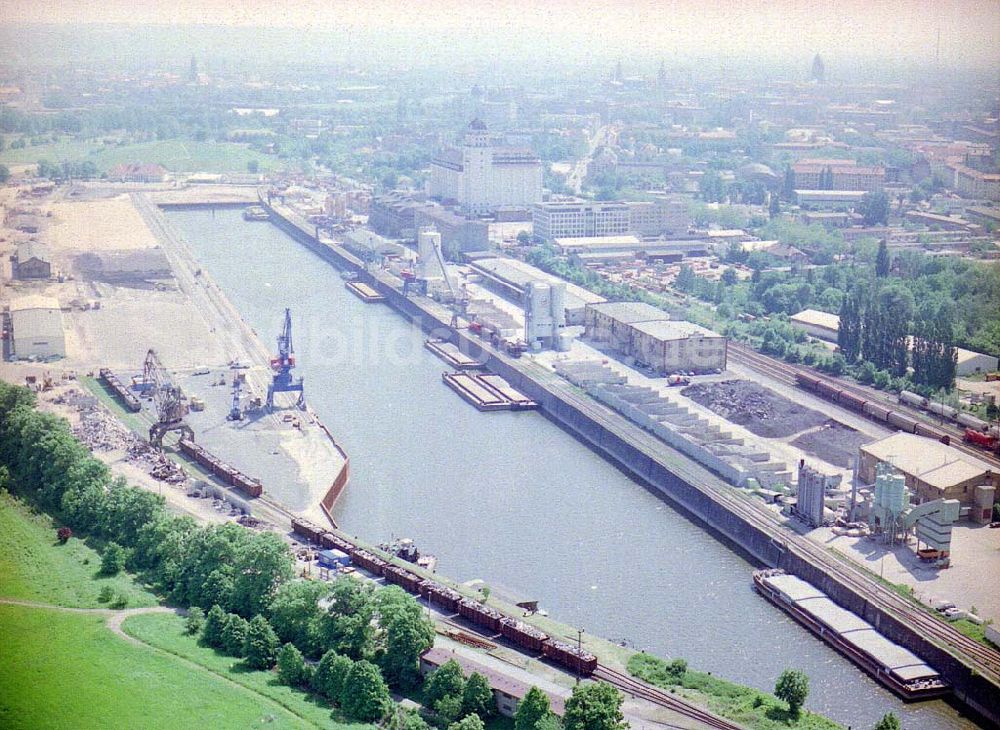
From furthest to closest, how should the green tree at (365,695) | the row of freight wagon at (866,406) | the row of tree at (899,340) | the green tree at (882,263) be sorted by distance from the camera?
the green tree at (882,263) → the row of tree at (899,340) → the row of freight wagon at (866,406) → the green tree at (365,695)

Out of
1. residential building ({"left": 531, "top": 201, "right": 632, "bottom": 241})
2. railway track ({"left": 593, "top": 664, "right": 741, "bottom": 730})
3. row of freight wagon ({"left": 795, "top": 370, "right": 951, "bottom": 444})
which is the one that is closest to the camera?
railway track ({"left": 593, "top": 664, "right": 741, "bottom": 730})

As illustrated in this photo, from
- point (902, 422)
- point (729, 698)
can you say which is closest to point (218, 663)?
point (729, 698)

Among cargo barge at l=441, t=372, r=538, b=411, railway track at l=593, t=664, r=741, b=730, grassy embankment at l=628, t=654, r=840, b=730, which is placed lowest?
cargo barge at l=441, t=372, r=538, b=411

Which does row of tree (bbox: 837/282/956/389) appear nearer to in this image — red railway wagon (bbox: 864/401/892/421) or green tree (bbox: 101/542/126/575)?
red railway wagon (bbox: 864/401/892/421)

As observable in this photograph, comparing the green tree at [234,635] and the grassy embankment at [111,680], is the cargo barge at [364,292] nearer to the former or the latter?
the grassy embankment at [111,680]

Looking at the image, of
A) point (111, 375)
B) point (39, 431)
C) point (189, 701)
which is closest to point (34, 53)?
point (111, 375)

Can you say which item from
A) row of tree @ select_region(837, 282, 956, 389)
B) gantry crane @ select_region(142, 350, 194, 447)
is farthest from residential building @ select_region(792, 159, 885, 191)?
gantry crane @ select_region(142, 350, 194, 447)

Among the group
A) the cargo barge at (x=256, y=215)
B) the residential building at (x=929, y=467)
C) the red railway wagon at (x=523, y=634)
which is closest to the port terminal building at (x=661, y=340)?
the residential building at (x=929, y=467)

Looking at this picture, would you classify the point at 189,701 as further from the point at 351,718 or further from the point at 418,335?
the point at 418,335
